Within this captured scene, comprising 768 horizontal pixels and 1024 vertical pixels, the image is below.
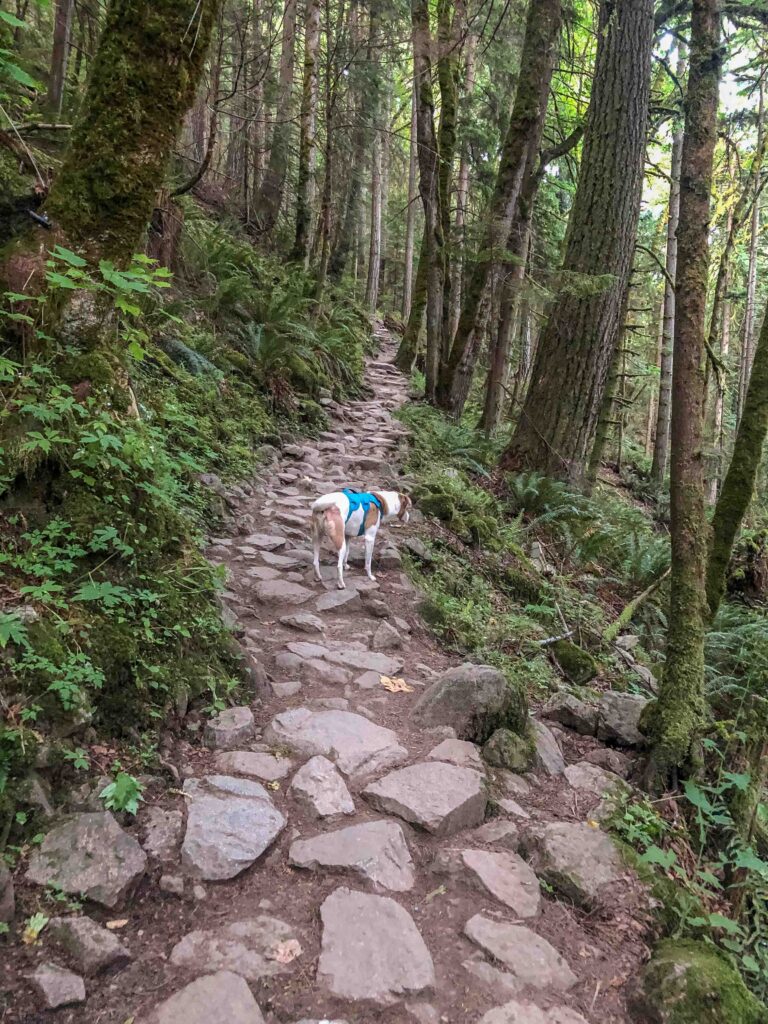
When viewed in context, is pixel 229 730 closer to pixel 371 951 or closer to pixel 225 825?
pixel 225 825

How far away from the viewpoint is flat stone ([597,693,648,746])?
13.9 feet

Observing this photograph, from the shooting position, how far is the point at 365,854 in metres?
2.69

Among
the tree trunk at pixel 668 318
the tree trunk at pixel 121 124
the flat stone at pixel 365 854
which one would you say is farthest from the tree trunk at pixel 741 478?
the tree trunk at pixel 668 318

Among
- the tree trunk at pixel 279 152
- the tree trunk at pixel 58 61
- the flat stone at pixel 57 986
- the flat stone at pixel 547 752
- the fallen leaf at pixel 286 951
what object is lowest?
the flat stone at pixel 547 752

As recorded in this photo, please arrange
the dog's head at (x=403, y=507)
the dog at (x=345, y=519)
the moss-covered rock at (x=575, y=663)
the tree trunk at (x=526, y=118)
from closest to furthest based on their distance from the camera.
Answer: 1. the moss-covered rock at (x=575, y=663)
2. the dog at (x=345, y=519)
3. the dog's head at (x=403, y=507)
4. the tree trunk at (x=526, y=118)

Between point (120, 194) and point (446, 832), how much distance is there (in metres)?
4.05

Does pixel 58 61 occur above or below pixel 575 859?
above

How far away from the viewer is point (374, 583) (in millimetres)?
5969

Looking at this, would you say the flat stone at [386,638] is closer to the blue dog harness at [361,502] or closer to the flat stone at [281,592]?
the flat stone at [281,592]

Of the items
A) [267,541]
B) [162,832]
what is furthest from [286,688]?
[267,541]

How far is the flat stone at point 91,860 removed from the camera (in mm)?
2154

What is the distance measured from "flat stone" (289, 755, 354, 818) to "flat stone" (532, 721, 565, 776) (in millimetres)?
1310

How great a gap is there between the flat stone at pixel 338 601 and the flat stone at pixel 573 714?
183cm

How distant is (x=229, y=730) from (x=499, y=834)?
4.79ft
